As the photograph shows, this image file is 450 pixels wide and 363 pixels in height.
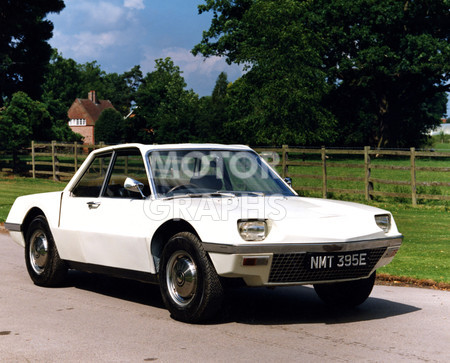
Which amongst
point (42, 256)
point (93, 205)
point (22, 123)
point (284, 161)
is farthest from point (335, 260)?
point (22, 123)

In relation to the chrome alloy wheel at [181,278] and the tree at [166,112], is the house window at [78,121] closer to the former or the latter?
the tree at [166,112]

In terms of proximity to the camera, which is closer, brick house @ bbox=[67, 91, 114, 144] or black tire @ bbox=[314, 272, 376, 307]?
black tire @ bbox=[314, 272, 376, 307]

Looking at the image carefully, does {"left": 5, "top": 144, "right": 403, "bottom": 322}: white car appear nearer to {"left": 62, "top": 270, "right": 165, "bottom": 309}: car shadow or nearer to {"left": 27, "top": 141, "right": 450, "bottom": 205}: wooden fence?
{"left": 62, "top": 270, "right": 165, "bottom": 309}: car shadow

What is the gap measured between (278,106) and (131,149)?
94.7ft

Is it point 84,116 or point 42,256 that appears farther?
point 84,116

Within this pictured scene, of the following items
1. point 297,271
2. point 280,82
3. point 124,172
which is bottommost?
point 297,271

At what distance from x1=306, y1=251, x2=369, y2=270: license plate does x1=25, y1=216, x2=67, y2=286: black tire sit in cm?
337

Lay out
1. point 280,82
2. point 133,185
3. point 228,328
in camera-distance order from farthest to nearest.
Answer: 1. point 280,82
2. point 133,185
3. point 228,328

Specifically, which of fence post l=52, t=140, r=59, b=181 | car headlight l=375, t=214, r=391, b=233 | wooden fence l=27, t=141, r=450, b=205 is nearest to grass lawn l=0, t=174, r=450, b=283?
wooden fence l=27, t=141, r=450, b=205

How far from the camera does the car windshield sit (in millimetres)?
7332

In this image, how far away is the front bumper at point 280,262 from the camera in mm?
6094

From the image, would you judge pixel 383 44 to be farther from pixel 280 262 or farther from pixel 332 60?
pixel 280 262

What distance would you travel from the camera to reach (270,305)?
7.47 metres

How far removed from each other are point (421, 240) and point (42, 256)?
735 centimetres
